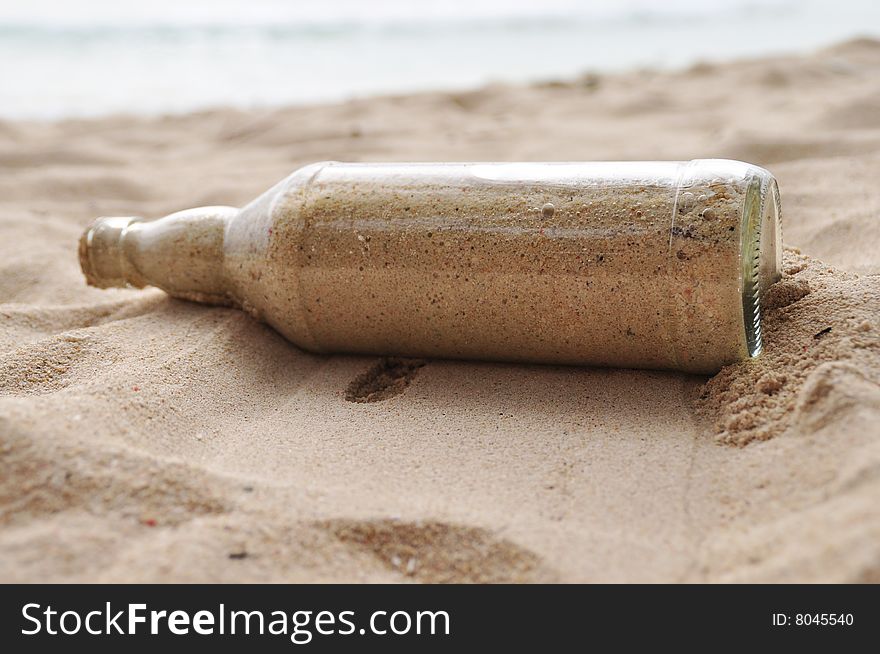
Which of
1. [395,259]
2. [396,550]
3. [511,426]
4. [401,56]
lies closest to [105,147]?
[395,259]

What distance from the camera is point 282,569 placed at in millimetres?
1259

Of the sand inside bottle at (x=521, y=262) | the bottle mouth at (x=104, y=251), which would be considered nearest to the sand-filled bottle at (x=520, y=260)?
the sand inside bottle at (x=521, y=262)

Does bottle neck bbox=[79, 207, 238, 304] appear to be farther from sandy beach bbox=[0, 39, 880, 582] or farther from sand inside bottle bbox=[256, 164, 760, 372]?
sand inside bottle bbox=[256, 164, 760, 372]

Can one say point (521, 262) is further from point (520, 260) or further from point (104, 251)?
point (104, 251)

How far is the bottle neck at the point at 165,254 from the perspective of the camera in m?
2.10

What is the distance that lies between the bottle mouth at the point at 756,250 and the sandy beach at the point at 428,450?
5 centimetres

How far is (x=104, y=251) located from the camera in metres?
2.20

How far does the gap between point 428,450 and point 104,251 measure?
105 cm

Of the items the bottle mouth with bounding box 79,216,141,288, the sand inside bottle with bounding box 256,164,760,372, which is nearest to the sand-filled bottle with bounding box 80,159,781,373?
the sand inside bottle with bounding box 256,164,760,372

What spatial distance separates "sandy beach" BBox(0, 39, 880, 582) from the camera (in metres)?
1.26

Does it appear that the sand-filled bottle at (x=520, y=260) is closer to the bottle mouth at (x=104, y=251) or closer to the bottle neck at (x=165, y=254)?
the bottle neck at (x=165, y=254)

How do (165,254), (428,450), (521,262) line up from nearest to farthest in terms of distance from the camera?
(428,450) → (521,262) → (165,254)

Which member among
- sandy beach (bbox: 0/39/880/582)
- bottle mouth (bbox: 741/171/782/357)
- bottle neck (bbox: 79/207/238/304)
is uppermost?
bottle neck (bbox: 79/207/238/304)

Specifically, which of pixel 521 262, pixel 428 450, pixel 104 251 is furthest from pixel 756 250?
pixel 104 251
